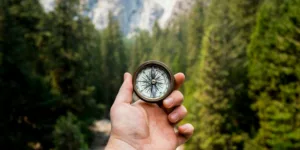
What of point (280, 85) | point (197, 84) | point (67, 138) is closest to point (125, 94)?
point (67, 138)

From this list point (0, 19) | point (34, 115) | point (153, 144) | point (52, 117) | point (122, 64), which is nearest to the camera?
point (153, 144)

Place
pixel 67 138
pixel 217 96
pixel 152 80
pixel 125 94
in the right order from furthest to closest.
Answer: pixel 217 96 < pixel 67 138 < pixel 152 80 < pixel 125 94

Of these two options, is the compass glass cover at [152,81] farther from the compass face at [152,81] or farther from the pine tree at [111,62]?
the pine tree at [111,62]

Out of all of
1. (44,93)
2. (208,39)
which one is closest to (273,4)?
(208,39)

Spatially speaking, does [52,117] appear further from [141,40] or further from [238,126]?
[141,40]

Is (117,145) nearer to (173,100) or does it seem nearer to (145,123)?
(145,123)

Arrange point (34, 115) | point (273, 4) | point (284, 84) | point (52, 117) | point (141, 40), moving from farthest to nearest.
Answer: point (141, 40) < point (273, 4) < point (52, 117) < point (34, 115) < point (284, 84)

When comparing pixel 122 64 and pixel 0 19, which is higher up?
pixel 122 64
